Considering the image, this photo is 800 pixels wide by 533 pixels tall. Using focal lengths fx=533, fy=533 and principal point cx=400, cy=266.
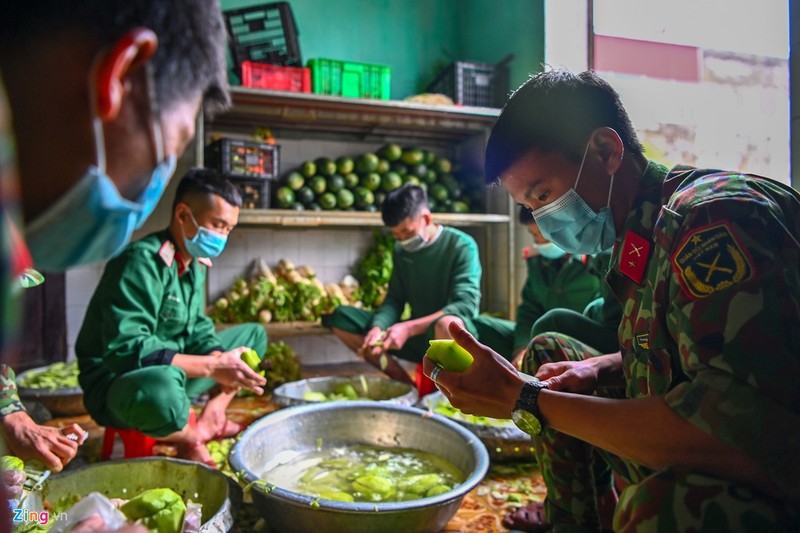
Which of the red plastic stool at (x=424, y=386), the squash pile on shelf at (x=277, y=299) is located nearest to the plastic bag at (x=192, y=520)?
the red plastic stool at (x=424, y=386)

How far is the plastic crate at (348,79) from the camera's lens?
13.6 feet

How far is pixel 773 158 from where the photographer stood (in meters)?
2.47

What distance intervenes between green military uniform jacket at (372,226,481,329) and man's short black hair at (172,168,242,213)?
1397 mm

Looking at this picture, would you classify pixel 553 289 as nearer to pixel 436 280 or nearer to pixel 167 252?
pixel 436 280

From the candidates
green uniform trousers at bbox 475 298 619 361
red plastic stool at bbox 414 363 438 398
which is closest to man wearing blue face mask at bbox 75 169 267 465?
red plastic stool at bbox 414 363 438 398

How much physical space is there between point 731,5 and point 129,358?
3376 millimetres

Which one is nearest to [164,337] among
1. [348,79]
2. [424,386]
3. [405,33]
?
[424,386]

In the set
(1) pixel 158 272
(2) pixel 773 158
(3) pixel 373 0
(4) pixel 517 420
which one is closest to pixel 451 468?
(4) pixel 517 420

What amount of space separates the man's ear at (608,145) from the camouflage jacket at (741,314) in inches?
10.8

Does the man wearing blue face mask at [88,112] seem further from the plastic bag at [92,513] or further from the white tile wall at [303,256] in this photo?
the white tile wall at [303,256]

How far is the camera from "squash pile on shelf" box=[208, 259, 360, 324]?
4.21 m

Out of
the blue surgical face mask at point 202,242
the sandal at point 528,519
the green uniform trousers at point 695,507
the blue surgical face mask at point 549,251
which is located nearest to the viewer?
the green uniform trousers at point 695,507

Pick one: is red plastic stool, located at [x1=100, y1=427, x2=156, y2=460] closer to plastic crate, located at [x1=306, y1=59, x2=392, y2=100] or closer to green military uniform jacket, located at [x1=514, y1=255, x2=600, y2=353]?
green military uniform jacket, located at [x1=514, y1=255, x2=600, y2=353]

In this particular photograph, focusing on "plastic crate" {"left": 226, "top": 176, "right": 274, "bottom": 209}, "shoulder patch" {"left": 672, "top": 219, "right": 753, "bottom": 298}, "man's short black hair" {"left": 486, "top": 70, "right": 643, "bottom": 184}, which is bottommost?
"shoulder patch" {"left": 672, "top": 219, "right": 753, "bottom": 298}
